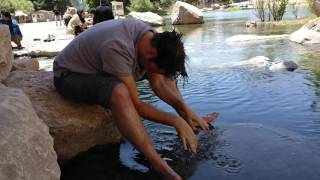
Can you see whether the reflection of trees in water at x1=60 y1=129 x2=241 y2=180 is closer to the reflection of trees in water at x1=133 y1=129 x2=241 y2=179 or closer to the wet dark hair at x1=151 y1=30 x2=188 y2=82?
the reflection of trees in water at x1=133 y1=129 x2=241 y2=179

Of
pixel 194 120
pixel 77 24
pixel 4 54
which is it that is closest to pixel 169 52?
pixel 194 120

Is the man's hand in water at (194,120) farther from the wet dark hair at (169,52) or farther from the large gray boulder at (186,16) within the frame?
the large gray boulder at (186,16)

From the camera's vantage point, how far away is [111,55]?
3396 millimetres

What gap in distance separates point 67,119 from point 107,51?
907mm

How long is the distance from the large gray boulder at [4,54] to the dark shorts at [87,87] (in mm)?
688

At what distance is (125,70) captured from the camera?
11.1ft

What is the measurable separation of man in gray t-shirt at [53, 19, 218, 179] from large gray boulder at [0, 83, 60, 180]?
1.82ft

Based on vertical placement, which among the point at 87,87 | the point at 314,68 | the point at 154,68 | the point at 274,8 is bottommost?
the point at 314,68

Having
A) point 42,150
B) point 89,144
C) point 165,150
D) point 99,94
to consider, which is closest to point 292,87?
point 165,150

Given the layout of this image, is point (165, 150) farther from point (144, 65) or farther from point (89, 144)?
point (144, 65)

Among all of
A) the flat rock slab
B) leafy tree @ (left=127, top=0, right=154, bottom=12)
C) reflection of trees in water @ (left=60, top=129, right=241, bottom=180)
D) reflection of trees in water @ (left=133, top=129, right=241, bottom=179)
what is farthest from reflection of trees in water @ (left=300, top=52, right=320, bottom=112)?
leafy tree @ (left=127, top=0, right=154, bottom=12)

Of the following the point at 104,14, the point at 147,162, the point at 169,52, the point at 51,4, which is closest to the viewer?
the point at 169,52

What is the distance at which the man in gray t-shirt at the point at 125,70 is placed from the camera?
10.7 ft

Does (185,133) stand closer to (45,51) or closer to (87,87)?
(87,87)
